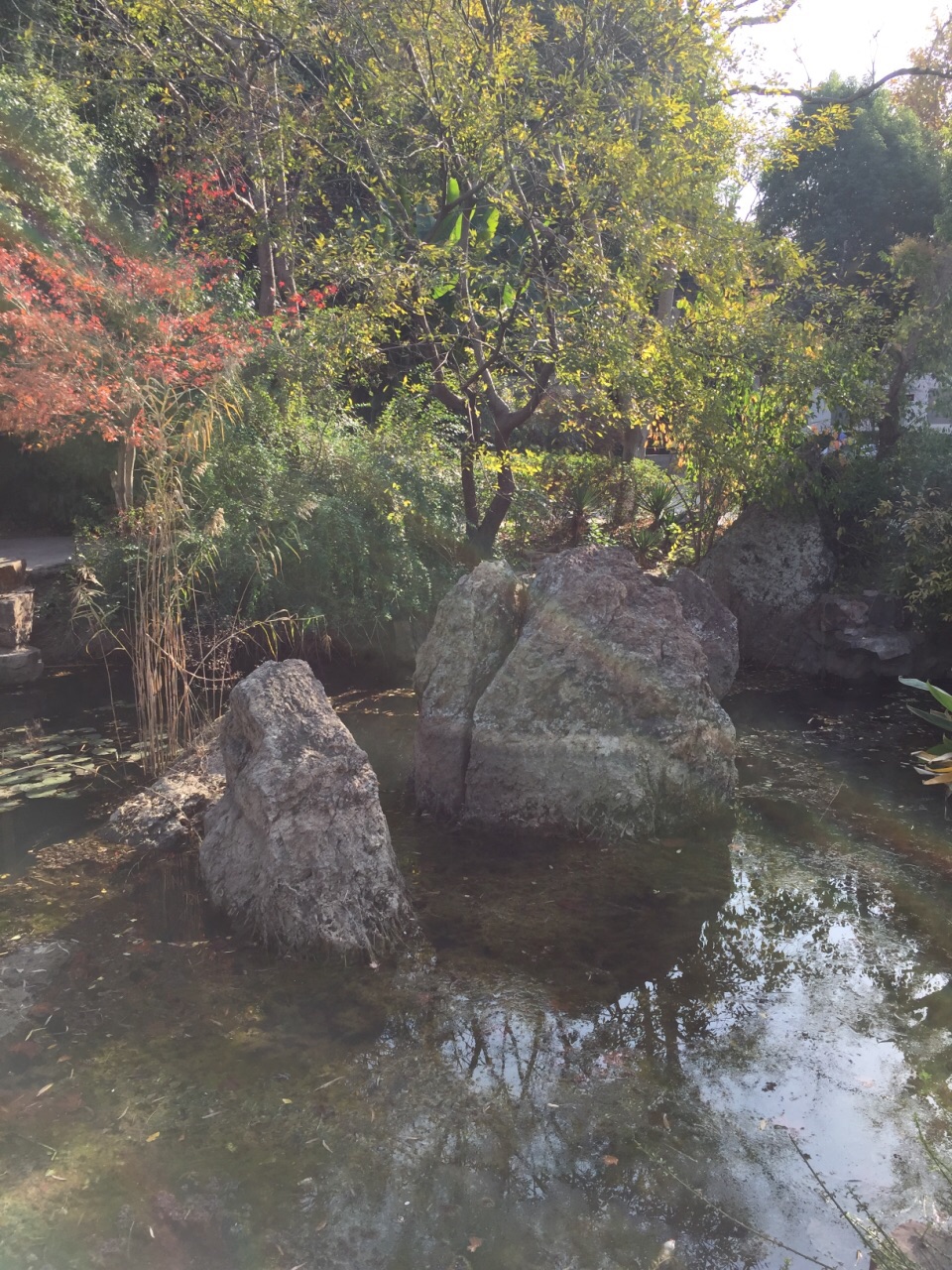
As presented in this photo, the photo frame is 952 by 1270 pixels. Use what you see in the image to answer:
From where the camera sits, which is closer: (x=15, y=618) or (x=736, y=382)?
(x=15, y=618)

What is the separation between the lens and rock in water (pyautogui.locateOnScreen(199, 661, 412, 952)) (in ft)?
12.4

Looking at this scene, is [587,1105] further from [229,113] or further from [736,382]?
[229,113]

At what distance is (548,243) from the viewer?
822 centimetres

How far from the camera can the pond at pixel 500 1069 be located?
8.30ft

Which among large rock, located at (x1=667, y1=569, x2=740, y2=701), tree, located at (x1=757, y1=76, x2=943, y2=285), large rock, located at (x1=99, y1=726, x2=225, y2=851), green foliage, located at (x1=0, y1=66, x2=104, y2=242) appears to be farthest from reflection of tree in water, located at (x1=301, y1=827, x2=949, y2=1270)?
tree, located at (x1=757, y1=76, x2=943, y2=285)

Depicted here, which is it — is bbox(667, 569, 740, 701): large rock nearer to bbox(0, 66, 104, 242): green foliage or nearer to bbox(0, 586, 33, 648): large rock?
bbox(0, 586, 33, 648): large rock

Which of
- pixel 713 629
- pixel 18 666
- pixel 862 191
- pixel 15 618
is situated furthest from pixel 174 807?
pixel 862 191

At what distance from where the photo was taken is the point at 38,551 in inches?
357

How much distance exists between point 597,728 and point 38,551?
20.0 feet

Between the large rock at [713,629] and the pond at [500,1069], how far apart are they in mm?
2389

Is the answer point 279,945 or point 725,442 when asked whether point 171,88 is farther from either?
point 279,945

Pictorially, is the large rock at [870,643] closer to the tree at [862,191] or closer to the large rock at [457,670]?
the large rock at [457,670]

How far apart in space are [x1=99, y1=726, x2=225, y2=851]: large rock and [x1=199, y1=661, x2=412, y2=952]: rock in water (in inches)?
18.2

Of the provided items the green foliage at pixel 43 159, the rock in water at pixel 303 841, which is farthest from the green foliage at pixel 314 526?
the green foliage at pixel 43 159
